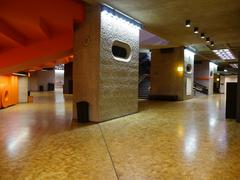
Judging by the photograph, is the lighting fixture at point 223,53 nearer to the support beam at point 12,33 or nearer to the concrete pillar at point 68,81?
the support beam at point 12,33

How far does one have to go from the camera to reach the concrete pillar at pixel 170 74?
53.2 ft

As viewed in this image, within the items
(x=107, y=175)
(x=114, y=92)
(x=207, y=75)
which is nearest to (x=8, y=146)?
(x=107, y=175)

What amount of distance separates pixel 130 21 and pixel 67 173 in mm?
6978

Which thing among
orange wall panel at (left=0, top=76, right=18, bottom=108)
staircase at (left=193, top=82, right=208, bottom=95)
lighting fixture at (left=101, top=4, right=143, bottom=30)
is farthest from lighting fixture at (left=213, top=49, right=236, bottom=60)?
orange wall panel at (left=0, top=76, right=18, bottom=108)

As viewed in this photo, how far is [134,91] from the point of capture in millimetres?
9625

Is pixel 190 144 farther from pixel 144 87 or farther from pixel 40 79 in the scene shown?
pixel 40 79

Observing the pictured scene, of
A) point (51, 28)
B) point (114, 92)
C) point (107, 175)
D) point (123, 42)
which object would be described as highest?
point (51, 28)

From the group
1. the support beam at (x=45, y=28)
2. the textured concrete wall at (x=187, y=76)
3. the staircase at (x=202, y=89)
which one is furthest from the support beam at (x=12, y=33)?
the staircase at (x=202, y=89)

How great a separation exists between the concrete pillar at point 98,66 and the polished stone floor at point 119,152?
3.50 ft

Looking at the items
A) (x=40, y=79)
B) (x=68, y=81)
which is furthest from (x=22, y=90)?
(x=40, y=79)

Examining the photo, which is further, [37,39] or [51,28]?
[37,39]

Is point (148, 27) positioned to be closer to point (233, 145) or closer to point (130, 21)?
point (130, 21)

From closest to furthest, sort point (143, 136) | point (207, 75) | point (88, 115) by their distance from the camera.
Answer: point (143, 136) → point (88, 115) → point (207, 75)

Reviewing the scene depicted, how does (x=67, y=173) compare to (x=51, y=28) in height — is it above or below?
below
